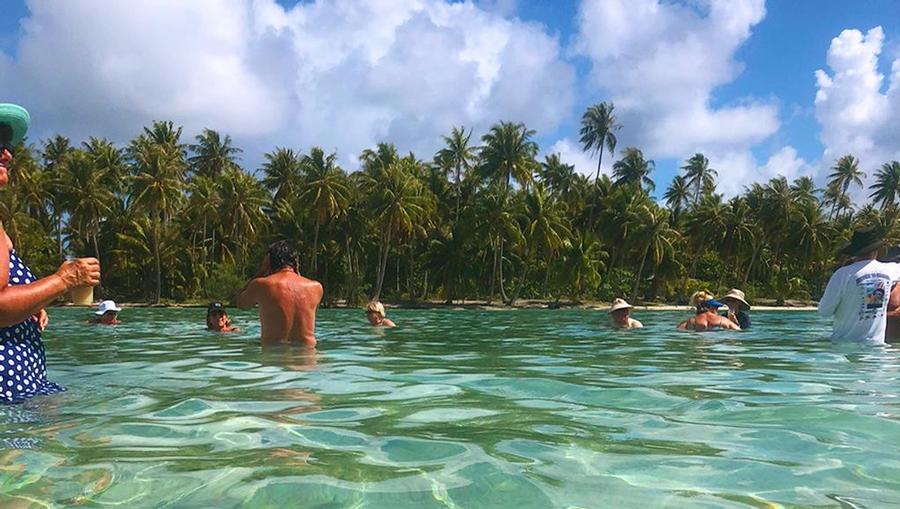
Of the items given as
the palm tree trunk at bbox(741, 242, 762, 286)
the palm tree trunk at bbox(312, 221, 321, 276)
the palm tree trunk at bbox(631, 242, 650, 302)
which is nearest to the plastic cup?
the palm tree trunk at bbox(312, 221, 321, 276)

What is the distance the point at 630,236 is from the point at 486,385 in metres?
47.5

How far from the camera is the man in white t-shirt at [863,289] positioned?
718 cm

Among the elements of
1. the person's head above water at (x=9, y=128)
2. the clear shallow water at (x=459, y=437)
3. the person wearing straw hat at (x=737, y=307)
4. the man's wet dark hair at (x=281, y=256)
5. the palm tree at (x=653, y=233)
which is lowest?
the clear shallow water at (x=459, y=437)

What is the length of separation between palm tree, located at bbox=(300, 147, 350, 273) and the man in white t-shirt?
39360 millimetres

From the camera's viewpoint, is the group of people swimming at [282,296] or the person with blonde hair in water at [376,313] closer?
the group of people swimming at [282,296]

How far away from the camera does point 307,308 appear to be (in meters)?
7.50

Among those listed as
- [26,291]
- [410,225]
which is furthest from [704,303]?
[410,225]

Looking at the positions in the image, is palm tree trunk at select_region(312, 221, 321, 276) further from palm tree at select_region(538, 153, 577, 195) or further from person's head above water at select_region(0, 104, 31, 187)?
person's head above water at select_region(0, 104, 31, 187)

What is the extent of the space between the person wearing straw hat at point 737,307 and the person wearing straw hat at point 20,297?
1050 centimetres

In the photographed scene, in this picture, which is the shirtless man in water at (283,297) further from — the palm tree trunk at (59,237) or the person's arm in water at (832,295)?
the palm tree trunk at (59,237)

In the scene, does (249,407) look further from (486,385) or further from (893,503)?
(893,503)

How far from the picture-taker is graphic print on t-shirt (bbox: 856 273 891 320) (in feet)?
23.5

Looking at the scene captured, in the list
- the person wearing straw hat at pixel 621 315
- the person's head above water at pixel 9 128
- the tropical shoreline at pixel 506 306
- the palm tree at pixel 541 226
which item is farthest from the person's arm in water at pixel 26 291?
the palm tree at pixel 541 226

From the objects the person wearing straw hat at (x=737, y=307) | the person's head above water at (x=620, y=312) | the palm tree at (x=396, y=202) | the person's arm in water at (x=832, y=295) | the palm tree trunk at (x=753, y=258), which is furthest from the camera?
the palm tree trunk at (x=753, y=258)
